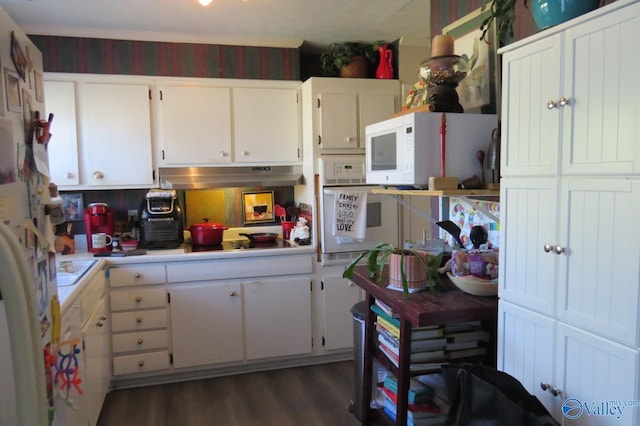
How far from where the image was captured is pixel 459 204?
2324mm

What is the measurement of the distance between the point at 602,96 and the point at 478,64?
3.52 ft

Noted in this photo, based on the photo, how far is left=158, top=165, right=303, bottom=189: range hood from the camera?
321 centimetres

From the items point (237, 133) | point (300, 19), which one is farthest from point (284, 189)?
point (300, 19)

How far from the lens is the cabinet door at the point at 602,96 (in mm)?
1059

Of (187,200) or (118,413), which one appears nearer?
(118,413)

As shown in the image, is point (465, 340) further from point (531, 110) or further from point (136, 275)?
point (136, 275)

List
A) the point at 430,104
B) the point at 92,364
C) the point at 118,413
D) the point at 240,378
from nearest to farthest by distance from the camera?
the point at 430,104
the point at 92,364
the point at 118,413
the point at 240,378

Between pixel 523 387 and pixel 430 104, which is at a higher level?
pixel 430 104

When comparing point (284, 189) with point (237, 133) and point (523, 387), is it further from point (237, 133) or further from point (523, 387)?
point (523, 387)

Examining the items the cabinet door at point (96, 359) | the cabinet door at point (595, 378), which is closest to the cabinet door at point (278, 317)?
the cabinet door at point (96, 359)

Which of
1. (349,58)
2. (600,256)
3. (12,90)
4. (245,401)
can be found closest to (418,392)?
(600,256)

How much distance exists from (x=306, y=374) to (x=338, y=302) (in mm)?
552

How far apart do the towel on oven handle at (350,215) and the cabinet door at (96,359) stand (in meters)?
1.57

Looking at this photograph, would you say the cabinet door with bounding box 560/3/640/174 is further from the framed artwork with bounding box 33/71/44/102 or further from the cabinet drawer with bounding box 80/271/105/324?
the cabinet drawer with bounding box 80/271/105/324
